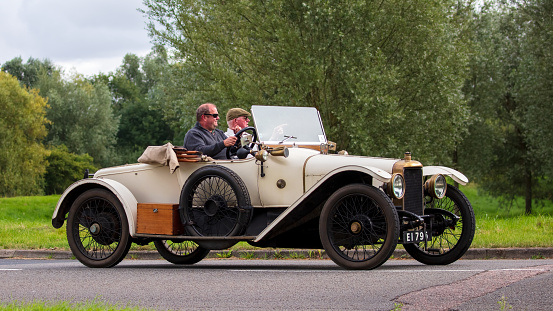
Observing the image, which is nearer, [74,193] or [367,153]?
[74,193]

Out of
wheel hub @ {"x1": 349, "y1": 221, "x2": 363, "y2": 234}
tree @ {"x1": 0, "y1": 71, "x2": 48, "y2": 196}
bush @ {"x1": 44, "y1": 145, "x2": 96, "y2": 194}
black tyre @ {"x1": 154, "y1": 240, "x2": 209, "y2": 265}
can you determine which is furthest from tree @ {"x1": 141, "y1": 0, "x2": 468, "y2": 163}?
bush @ {"x1": 44, "y1": 145, "x2": 96, "y2": 194}

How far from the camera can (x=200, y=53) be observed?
24281 millimetres

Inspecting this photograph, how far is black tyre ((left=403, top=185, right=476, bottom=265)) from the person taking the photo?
8.16 metres

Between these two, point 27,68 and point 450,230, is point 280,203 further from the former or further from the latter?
point 27,68

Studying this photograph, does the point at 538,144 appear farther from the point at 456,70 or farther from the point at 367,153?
the point at 367,153

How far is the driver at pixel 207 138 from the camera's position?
8.88m

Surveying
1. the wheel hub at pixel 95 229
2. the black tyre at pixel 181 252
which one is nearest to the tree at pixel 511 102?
the black tyre at pixel 181 252

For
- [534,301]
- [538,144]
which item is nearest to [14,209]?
[538,144]

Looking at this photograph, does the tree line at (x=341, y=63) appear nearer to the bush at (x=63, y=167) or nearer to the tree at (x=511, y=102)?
the tree at (x=511, y=102)

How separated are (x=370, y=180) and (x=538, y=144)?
25785 mm

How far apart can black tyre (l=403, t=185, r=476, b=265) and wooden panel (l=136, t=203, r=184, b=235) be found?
293cm

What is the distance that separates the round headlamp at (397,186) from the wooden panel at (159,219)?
2.66 metres

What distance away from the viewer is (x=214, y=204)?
8.64 meters

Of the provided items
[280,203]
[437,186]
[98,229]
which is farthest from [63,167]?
[437,186]
